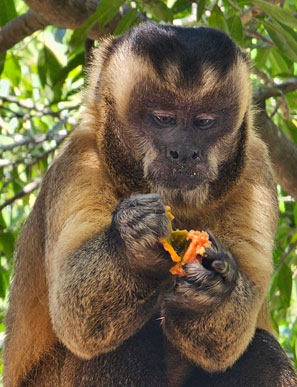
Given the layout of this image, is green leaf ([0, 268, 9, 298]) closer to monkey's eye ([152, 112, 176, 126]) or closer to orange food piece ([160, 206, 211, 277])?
monkey's eye ([152, 112, 176, 126])

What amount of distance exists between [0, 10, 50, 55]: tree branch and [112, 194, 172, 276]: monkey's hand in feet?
9.75

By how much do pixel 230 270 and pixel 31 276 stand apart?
1573 millimetres

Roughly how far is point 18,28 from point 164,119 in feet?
8.46

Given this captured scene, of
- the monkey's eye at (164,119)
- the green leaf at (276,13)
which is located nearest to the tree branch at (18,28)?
the green leaf at (276,13)

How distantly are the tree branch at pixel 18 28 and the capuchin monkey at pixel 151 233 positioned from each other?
60.6 inches

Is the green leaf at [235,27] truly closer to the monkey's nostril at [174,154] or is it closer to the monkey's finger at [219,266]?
the monkey's nostril at [174,154]

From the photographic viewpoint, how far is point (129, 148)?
4.98 m

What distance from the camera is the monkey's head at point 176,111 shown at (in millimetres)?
4762

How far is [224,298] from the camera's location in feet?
14.7

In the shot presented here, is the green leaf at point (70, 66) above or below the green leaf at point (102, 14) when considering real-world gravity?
below

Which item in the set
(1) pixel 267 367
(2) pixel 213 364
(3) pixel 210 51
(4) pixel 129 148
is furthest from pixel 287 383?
(3) pixel 210 51

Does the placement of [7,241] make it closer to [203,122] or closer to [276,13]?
[203,122]

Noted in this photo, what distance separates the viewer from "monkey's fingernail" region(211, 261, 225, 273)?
4297 mm

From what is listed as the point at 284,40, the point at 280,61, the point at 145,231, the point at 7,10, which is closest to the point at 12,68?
the point at 7,10
